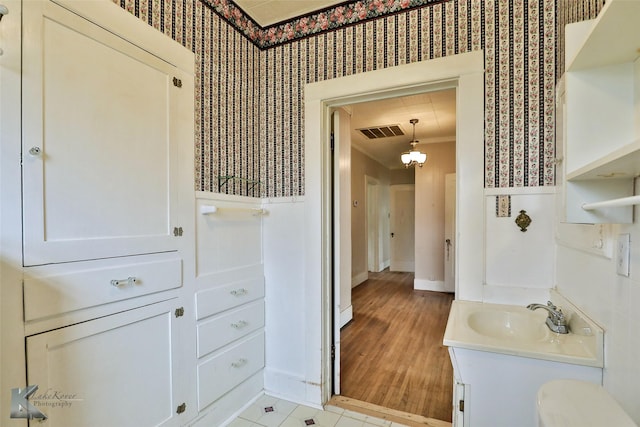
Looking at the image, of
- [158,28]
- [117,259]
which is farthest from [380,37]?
[117,259]

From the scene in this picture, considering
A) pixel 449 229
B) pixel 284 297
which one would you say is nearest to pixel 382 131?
pixel 449 229

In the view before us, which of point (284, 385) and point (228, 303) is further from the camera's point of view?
point (284, 385)

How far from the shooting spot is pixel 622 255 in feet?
3.10

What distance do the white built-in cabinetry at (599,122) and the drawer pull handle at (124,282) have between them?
173 cm

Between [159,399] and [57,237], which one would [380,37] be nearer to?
[57,237]

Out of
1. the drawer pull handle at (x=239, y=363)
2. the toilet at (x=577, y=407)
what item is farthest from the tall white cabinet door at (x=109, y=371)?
the toilet at (x=577, y=407)

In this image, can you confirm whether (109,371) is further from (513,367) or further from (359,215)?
(359,215)

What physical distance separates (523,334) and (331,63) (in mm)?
1959

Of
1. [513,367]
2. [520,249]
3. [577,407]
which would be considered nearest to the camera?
[577,407]

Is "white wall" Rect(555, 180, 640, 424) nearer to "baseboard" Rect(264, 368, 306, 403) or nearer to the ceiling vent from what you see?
"baseboard" Rect(264, 368, 306, 403)

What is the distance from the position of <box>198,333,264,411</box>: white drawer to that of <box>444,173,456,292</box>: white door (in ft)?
12.7

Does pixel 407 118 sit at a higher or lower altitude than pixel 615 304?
higher

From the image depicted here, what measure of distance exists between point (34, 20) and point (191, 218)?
100 centimetres

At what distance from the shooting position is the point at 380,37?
1.92m
